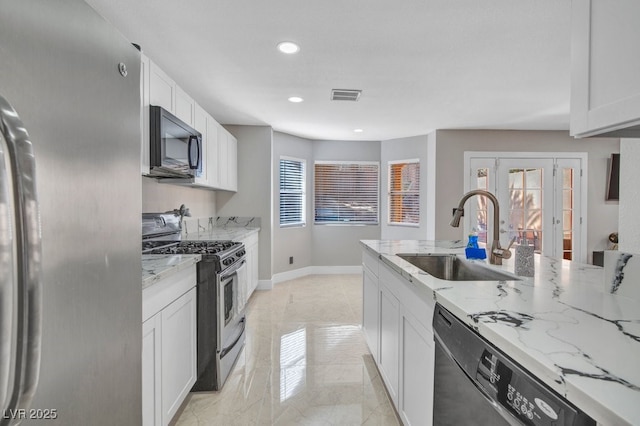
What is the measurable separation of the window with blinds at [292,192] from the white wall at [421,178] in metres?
1.51

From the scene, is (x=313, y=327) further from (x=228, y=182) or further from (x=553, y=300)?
(x=553, y=300)

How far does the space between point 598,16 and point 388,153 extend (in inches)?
206

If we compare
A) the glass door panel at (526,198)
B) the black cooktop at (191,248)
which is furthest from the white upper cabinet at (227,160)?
the glass door panel at (526,198)

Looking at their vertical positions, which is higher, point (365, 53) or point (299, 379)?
point (365, 53)

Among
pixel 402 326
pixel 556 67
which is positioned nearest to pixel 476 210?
pixel 556 67

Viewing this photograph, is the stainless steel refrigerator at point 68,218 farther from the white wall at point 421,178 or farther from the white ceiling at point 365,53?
the white wall at point 421,178

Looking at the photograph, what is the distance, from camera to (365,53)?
8.29 feet

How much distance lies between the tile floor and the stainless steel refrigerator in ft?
3.49

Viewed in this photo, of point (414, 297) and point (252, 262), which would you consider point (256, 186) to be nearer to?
point (252, 262)

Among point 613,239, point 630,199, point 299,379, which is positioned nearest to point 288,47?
point 630,199

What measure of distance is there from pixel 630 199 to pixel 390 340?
1288 mm

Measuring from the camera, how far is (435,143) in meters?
5.07

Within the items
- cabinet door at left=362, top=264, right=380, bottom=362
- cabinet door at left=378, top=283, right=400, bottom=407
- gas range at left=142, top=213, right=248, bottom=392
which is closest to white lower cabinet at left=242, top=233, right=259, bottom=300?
gas range at left=142, top=213, right=248, bottom=392

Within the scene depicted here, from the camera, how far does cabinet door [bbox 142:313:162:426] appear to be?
1.40m
